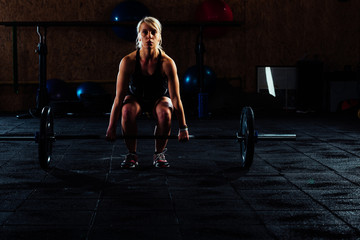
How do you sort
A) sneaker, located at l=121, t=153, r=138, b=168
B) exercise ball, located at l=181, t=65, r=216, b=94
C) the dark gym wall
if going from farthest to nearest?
the dark gym wall < exercise ball, located at l=181, t=65, r=216, b=94 < sneaker, located at l=121, t=153, r=138, b=168

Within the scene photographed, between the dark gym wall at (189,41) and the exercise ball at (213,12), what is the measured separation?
34cm

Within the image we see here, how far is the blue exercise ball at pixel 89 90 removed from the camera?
6.63m

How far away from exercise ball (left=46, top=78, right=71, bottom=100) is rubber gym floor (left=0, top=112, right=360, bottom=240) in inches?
101

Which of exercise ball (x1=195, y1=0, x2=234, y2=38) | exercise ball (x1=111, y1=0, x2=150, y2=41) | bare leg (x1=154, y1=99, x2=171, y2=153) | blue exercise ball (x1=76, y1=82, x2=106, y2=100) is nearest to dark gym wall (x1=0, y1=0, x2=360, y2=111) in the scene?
exercise ball (x1=195, y1=0, x2=234, y2=38)

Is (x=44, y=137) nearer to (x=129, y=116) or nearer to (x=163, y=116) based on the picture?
(x=129, y=116)

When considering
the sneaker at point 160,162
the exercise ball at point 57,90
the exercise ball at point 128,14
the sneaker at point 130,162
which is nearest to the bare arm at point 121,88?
the sneaker at point 130,162

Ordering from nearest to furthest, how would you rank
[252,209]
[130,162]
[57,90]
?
[252,209]
[130,162]
[57,90]

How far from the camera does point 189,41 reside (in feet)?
24.6

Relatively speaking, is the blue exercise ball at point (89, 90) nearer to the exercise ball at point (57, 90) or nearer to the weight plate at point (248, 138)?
the exercise ball at point (57, 90)

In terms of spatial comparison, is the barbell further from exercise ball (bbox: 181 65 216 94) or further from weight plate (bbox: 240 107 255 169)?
exercise ball (bbox: 181 65 216 94)

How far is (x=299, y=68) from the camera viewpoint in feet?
23.9

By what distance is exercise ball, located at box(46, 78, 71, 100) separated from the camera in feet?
21.4

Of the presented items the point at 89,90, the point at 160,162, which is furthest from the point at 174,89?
the point at 89,90

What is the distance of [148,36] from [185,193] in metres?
1.02
